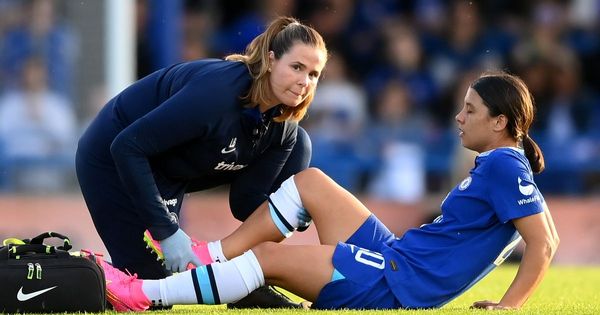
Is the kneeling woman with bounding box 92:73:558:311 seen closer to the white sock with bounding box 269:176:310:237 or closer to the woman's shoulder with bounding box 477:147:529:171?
the woman's shoulder with bounding box 477:147:529:171

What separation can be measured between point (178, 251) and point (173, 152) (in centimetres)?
61

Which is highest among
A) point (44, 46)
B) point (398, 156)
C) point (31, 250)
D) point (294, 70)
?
point (294, 70)

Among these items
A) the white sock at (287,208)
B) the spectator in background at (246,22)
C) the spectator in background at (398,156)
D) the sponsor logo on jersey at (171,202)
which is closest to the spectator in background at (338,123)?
the spectator in background at (398,156)

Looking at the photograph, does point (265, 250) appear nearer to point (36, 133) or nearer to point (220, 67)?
point (220, 67)

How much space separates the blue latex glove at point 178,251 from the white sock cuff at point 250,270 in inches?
10.5

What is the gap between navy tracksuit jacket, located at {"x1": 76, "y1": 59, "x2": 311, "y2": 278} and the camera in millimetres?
5445

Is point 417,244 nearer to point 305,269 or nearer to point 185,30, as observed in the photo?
point 305,269

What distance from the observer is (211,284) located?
5.31m

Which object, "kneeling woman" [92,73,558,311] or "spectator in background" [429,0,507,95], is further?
"spectator in background" [429,0,507,95]

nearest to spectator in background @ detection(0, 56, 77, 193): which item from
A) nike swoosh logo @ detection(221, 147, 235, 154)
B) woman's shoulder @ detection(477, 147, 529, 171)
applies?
nike swoosh logo @ detection(221, 147, 235, 154)

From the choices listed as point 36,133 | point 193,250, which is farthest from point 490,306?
point 36,133

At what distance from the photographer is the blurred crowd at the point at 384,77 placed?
1138 cm

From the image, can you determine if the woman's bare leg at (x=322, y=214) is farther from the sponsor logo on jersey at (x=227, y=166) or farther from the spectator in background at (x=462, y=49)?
the spectator in background at (x=462, y=49)

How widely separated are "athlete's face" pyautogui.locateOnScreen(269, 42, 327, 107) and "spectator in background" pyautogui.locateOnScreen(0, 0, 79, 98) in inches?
239
